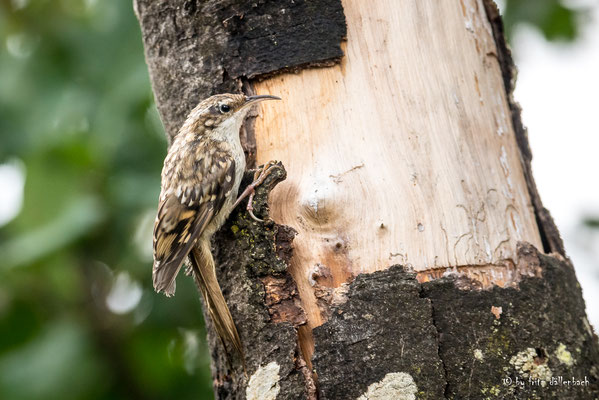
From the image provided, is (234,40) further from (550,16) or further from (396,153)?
(550,16)

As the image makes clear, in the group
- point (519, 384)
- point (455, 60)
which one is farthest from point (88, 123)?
point (519, 384)

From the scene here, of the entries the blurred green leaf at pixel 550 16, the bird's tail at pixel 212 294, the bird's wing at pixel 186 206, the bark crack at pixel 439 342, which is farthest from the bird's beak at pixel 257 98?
the blurred green leaf at pixel 550 16

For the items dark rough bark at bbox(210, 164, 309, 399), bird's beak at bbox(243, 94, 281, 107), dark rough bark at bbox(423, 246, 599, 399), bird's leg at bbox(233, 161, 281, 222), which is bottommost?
dark rough bark at bbox(423, 246, 599, 399)

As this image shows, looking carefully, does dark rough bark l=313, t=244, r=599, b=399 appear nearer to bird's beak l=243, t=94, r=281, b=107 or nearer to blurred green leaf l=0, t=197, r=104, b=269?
bird's beak l=243, t=94, r=281, b=107

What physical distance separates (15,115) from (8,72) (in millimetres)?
267

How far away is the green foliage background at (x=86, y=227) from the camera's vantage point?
270 centimetres

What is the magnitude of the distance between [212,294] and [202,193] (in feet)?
1.85

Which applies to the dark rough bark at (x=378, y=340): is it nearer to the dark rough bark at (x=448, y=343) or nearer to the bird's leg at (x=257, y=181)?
the dark rough bark at (x=448, y=343)

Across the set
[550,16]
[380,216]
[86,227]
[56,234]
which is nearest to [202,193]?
[86,227]

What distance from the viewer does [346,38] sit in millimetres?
2227

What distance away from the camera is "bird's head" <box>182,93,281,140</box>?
229cm

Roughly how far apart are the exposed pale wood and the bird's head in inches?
2.9

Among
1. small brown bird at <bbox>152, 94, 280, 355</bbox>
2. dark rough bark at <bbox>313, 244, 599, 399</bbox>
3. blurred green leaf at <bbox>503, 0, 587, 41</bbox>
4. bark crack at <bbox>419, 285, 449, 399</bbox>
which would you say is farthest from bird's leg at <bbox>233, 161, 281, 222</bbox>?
blurred green leaf at <bbox>503, 0, 587, 41</bbox>

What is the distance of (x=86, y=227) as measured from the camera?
259cm
